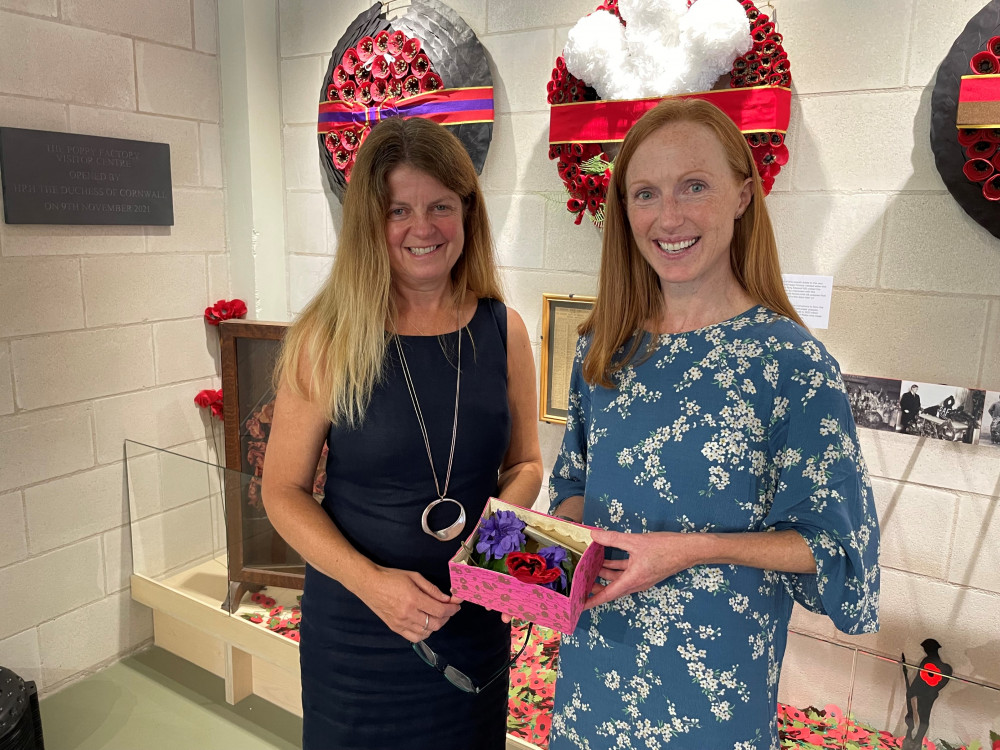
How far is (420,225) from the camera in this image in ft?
4.36

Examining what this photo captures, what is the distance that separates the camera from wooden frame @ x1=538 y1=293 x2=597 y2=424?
245cm

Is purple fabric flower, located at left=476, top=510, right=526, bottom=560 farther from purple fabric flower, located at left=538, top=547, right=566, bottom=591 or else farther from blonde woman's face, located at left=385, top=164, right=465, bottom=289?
blonde woman's face, located at left=385, top=164, right=465, bottom=289

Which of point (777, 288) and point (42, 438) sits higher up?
point (777, 288)

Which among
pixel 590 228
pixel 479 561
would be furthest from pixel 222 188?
pixel 479 561

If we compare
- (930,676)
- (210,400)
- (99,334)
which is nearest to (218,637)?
(210,400)

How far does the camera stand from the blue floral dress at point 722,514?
3.33 ft

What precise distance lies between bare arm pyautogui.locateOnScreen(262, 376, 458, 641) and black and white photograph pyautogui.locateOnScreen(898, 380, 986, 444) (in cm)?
131

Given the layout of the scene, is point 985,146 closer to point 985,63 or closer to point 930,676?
point 985,63

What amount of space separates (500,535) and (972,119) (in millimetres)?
1393

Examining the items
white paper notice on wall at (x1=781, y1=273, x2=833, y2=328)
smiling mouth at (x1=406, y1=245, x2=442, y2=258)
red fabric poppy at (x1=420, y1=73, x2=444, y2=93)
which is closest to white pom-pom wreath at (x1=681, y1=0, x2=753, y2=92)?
white paper notice on wall at (x1=781, y1=273, x2=833, y2=328)

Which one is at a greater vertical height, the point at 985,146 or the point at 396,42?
the point at 396,42

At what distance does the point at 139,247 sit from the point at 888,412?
244 cm

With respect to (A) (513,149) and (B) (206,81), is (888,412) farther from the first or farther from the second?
(B) (206,81)

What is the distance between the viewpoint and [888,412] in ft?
6.42
